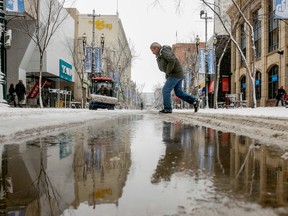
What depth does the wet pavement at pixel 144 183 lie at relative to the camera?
3.13ft

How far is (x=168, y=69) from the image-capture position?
30.1 ft

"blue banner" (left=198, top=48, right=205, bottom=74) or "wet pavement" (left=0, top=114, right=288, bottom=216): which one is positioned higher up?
"blue banner" (left=198, top=48, right=205, bottom=74)

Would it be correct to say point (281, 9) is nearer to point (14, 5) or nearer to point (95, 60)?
point (14, 5)

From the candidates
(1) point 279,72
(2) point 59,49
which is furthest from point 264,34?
(2) point 59,49

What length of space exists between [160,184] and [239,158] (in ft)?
2.81

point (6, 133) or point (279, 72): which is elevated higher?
point (279, 72)

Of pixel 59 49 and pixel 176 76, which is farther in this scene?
pixel 59 49

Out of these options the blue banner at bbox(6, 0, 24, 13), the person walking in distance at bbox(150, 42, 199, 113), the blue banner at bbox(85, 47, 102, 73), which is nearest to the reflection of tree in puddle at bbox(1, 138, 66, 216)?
the person walking in distance at bbox(150, 42, 199, 113)

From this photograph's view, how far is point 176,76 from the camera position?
9.55m

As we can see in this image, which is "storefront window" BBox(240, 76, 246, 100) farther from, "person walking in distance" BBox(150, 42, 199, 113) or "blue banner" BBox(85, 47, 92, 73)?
"person walking in distance" BBox(150, 42, 199, 113)

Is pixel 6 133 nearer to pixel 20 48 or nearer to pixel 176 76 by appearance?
pixel 176 76

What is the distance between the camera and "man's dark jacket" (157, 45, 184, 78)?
8.92 meters

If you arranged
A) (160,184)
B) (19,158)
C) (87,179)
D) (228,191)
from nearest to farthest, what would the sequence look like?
1. (228,191)
2. (160,184)
3. (87,179)
4. (19,158)

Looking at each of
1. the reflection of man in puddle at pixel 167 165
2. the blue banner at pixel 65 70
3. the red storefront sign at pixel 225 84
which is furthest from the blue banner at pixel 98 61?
the reflection of man in puddle at pixel 167 165
